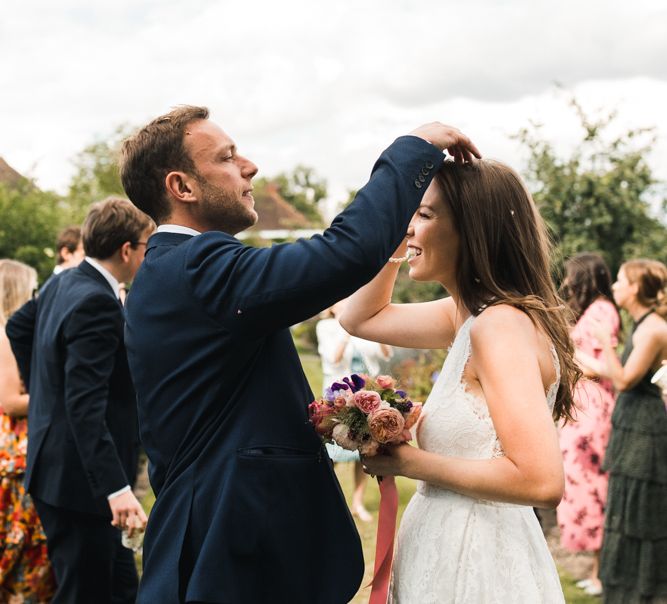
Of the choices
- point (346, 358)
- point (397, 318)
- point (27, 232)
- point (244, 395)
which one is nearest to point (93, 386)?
point (397, 318)

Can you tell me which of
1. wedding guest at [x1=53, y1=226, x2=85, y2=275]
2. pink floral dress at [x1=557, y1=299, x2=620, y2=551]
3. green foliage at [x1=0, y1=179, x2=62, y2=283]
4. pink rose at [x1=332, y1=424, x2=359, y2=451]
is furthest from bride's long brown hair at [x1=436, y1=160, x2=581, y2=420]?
green foliage at [x1=0, y1=179, x2=62, y2=283]

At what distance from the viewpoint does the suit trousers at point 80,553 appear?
4301 millimetres

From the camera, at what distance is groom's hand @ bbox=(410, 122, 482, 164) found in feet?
7.52

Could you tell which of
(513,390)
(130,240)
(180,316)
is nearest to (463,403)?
(513,390)

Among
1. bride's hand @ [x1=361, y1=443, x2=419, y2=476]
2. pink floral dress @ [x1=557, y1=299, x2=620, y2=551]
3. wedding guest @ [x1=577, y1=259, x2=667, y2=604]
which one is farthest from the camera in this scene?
pink floral dress @ [x1=557, y1=299, x2=620, y2=551]

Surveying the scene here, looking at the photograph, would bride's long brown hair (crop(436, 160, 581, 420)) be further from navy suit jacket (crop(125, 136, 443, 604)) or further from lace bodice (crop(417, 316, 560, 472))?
navy suit jacket (crop(125, 136, 443, 604))

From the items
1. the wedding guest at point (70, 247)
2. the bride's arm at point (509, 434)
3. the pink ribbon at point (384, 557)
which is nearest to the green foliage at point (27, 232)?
the wedding guest at point (70, 247)

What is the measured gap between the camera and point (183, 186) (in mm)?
2553

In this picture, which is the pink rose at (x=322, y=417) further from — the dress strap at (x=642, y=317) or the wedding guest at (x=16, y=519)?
the dress strap at (x=642, y=317)

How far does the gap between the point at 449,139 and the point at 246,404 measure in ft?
3.12

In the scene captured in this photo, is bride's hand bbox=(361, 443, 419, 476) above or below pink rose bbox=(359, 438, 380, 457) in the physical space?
below

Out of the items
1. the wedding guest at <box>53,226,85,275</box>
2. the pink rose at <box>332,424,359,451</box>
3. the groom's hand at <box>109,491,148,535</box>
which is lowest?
the groom's hand at <box>109,491,148,535</box>

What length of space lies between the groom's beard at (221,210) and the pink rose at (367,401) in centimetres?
63

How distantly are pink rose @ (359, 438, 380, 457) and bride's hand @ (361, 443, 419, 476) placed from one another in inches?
1.8
